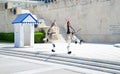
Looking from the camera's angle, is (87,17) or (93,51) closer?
(93,51)

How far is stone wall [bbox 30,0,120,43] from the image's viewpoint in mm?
20562

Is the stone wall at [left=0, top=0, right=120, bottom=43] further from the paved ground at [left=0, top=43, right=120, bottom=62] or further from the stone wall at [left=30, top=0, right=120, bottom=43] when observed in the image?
the paved ground at [left=0, top=43, right=120, bottom=62]

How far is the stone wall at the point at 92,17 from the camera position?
20.6m

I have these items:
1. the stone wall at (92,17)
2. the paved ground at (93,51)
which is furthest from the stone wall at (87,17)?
the paved ground at (93,51)

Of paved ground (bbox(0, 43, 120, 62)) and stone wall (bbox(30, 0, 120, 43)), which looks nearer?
paved ground (bbox(0, 43, 120, 62))

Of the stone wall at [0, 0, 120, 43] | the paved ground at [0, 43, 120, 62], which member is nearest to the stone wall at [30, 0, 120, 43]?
the stone wall at [0, 0, 120, 43]

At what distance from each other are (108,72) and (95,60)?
124cm

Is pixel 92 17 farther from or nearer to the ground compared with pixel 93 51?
farther from the ground

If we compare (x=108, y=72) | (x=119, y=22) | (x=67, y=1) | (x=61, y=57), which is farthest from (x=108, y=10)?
(x=108, y=72)

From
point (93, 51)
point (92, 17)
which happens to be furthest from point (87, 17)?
point (93, 51)

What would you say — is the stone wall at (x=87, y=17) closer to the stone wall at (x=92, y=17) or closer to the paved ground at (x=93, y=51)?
the stone wall at (x=92, y=17)

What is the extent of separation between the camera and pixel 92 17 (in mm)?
22484

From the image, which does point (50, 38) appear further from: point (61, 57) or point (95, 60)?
point (95, 60)

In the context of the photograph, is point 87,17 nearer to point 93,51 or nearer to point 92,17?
point 92,17
